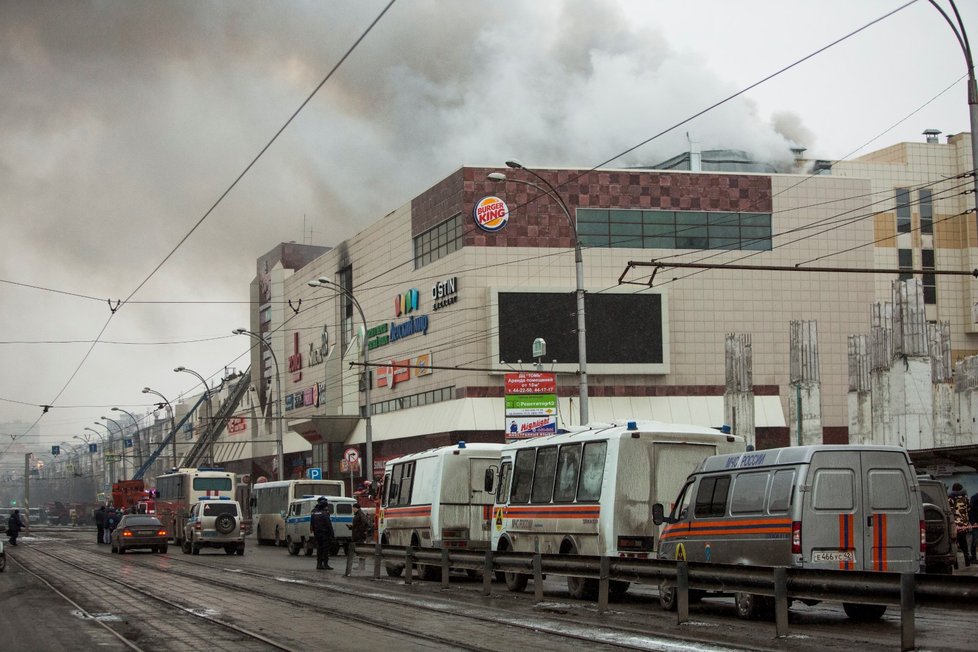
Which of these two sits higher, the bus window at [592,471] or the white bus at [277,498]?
the bus window at [592,471]

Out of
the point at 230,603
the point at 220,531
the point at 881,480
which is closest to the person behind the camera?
the point at 881,480

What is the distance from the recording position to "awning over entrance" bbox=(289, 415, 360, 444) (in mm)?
79062

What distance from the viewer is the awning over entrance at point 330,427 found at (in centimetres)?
7906

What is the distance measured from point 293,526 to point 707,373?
30730mm

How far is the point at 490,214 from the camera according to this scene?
6706 centimetres

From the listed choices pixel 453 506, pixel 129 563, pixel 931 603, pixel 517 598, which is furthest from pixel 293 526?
pixel 931 603

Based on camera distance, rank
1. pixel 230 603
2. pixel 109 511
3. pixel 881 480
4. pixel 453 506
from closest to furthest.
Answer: pixel 881 480, pixel 230 603, pixel 453 506, pixel 109 511

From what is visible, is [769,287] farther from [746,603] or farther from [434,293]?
[746,603]

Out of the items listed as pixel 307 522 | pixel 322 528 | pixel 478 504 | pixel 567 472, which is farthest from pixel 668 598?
pixel 307 522

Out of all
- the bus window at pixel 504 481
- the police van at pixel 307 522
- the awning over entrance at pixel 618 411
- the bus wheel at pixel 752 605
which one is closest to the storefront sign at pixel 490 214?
the awning over entrance at pixel 618 411

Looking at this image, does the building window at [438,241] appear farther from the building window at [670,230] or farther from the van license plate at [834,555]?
the van license plate at [834,555]

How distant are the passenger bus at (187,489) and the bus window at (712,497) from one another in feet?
132

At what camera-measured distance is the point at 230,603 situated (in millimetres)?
20500

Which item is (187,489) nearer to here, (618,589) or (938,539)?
(618,589)
